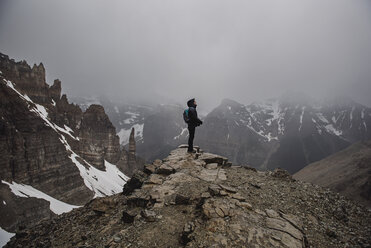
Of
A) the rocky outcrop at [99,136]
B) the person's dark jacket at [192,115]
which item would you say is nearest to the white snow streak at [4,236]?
the person's dark jacket at [192,115]

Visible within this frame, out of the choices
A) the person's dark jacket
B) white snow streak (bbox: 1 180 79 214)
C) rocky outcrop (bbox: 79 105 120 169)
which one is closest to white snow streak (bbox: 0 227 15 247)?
white snow streak (bbox: 1 180 79 214)

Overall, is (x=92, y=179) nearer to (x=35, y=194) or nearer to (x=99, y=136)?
(x=35, y=194)

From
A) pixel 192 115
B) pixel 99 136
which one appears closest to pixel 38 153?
pixel 99 136

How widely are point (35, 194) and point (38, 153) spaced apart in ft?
56.7

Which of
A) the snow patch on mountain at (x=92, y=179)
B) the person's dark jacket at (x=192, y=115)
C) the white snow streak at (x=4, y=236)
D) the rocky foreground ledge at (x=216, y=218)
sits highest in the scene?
the person's dark jacket at (x=192, y=115)

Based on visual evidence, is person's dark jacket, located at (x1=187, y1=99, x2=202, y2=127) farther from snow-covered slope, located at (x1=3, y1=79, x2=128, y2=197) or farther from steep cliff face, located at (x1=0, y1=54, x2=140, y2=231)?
snow-covered slope, located at (x1=3, y1=79, x2=128, y2=197)

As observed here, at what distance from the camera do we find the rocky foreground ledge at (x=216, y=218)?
683 cm

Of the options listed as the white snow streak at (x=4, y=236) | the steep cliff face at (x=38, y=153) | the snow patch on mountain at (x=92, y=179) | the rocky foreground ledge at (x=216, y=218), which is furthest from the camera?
the snow patch on mountain at (x=92, y=179)

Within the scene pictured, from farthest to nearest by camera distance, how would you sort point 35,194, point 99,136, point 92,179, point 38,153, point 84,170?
point 99,136
point 84,170
point 92,179
point 38,153
point 35,194

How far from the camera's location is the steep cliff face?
56938 millimetres

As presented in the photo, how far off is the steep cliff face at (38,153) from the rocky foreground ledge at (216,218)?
53.5m

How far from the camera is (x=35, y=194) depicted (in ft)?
212

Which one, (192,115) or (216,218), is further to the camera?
(192,115)

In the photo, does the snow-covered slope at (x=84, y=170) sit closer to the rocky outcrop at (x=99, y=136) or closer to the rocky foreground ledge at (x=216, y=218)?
the rocky outcrop at (x=99, y=136)
